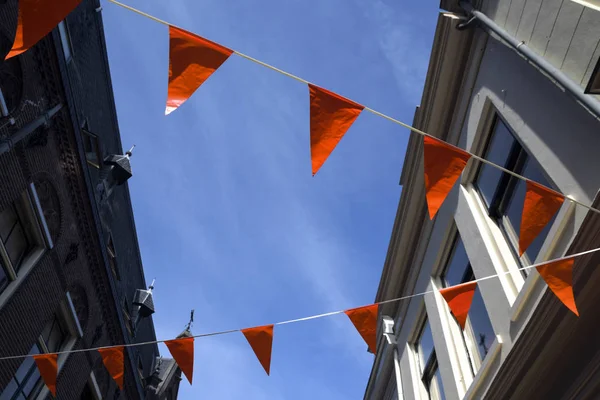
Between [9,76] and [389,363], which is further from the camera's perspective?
[389,363]

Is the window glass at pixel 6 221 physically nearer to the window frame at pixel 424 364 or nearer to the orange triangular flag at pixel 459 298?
the orange triangular flag at pixel 459 298

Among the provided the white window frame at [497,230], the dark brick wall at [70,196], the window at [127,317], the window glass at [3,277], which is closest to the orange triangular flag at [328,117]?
the white window frame at [497,230]

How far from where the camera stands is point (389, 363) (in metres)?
12.7

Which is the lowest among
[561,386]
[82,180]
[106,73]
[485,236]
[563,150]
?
[561,386]

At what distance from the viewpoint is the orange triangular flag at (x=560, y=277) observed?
4551mm

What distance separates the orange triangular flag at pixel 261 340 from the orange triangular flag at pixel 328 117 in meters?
2.71

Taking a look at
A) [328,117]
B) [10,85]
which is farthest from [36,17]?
[10,85]

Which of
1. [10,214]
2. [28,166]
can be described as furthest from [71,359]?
[28,166]

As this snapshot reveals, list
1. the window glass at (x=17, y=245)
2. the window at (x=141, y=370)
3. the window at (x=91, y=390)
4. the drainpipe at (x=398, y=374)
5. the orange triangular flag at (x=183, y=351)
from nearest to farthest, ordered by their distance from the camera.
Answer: the orange triangular flag at (x=183, y=351) → the window glass at (x=17, y=245) → the drainpipe at (x=398, y=374) → the window at (x=91, y=390) → the window at (x=141, y=370)

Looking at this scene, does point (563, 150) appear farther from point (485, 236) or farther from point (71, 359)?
point (71, 359)

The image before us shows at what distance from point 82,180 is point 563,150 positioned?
→ 35.0 feet

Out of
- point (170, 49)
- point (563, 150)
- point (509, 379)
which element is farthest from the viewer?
point (509, 379)

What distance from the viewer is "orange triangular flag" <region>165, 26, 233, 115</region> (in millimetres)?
4719

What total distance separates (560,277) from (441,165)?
164 cm
